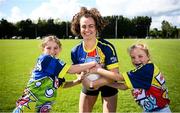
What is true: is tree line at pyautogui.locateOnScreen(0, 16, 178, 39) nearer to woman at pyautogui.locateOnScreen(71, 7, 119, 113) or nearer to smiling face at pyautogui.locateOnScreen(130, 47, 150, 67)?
woman at pyautogui.locateOnScreen(71, 7, 119, 113)

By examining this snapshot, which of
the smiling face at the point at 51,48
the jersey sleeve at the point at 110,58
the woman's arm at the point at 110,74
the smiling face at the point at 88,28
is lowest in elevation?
the woman's arm at the point at 110,74

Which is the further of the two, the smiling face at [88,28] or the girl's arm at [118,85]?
the smiling face at [88,28]

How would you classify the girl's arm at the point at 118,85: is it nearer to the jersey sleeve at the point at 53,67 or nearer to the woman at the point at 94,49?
the woman at the point at 94,49

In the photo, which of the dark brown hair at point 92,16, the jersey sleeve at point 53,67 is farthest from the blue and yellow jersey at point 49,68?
the dark brown hair at point 92,16

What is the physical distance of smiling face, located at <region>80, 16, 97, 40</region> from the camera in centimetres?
555

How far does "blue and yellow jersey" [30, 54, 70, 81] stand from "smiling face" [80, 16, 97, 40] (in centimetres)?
69

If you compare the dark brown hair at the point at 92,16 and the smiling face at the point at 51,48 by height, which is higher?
the dark brown hair at the point at 92,16

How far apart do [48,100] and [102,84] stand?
0.90 m

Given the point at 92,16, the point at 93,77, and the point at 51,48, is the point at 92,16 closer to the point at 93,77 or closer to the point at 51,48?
the point at 51,48

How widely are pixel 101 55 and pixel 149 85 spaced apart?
104 centimetres

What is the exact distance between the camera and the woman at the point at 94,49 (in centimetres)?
553

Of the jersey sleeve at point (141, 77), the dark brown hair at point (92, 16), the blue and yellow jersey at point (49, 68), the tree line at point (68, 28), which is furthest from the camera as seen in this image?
the tree line at point (68, 28)

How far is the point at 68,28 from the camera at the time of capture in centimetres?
8550

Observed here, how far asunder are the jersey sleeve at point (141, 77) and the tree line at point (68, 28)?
217 feet
